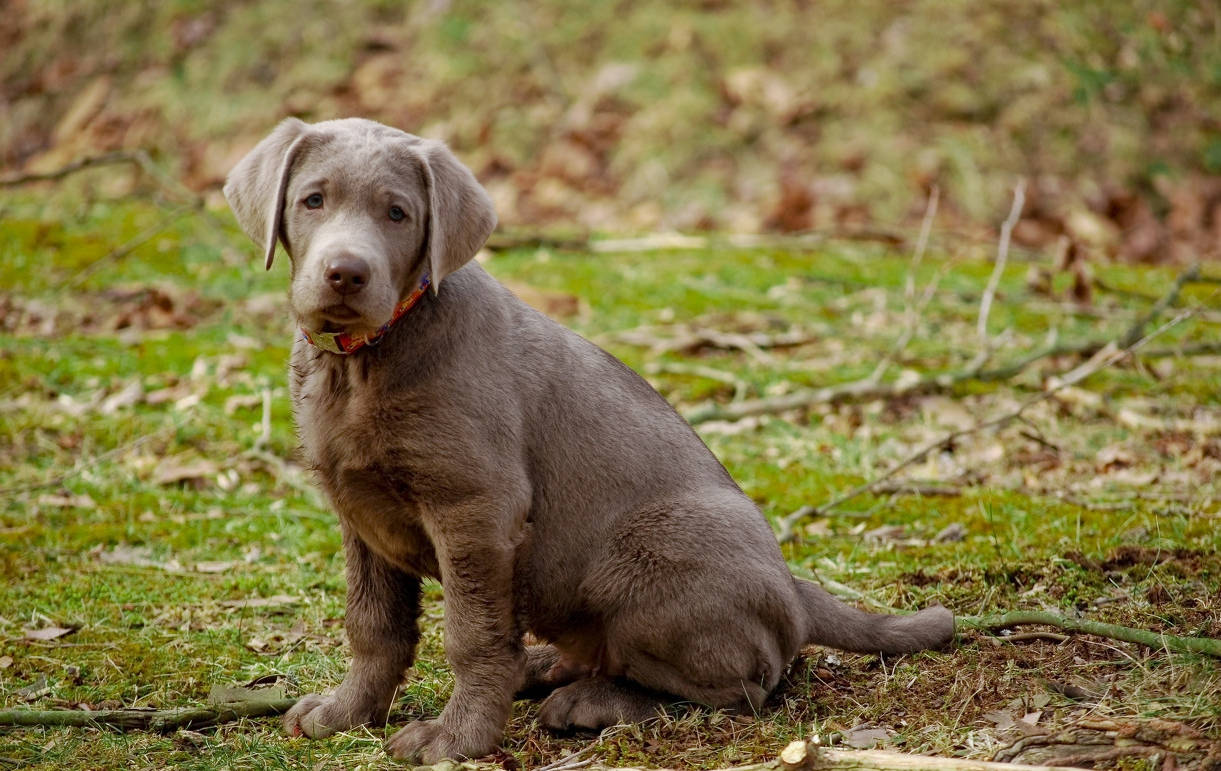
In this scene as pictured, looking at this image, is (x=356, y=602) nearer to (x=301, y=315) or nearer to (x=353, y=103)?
(x=301, y=315)

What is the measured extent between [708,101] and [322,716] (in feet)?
32.3

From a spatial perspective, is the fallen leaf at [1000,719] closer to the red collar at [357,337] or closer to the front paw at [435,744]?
the front paw at [435,744]

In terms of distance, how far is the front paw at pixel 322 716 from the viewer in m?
3.72

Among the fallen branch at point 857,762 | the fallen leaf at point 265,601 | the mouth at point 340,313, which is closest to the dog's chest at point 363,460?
the mouth at point 340,313

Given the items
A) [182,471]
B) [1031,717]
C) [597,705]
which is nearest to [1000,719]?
[1031,717]

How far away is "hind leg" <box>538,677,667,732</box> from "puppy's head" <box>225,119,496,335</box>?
131 centimetres

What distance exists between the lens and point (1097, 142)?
39.5 feet

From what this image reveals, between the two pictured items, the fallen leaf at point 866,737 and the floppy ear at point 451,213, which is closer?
the fallen leaf at point 866,737

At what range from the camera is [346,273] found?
130 inches

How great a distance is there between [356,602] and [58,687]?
39.3 inches

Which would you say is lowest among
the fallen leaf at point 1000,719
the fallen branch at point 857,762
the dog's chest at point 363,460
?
the fallen leaf at point 1000,719

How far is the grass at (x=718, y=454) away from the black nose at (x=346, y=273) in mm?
1314

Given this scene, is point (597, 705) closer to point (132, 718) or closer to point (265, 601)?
point (132, 718)

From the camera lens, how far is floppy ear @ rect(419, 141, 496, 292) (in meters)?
3.54
